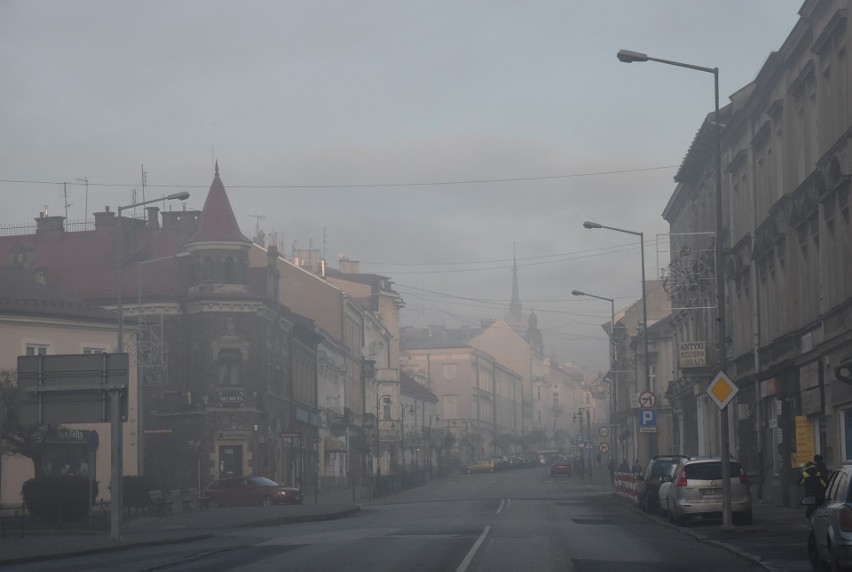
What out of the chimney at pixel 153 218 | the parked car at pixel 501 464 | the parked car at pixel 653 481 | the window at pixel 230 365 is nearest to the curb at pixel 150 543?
the parked car at pixel 653 481

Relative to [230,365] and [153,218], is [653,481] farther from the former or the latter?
[153,218]

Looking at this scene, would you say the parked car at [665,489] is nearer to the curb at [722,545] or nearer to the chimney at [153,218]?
the curb at [722,545]

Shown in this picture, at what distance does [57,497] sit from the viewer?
38469 millimetres

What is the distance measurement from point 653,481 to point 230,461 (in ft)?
98.2

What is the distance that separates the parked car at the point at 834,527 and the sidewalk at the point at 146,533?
1357cm

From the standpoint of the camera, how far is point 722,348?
93.9ft

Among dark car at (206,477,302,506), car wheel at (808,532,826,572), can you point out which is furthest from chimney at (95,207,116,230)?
car wheel at (808,532,826,572)

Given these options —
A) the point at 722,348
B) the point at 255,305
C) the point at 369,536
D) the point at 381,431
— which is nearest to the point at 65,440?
the point at 255,305

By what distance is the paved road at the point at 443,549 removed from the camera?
61.7ft

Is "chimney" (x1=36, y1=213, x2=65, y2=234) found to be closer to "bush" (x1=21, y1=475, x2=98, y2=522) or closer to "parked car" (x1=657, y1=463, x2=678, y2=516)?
"bush" (x1=21, y1=475, x2=98, y2=522)

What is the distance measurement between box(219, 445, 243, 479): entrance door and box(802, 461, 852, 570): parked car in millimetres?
47195

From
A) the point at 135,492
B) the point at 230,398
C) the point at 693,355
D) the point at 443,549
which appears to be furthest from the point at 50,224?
the point at 443,549

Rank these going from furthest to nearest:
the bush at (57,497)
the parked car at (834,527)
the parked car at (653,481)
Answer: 1. the bush at (57,497)
2. the parked car at (653,481)
3. the parked car at (834,527)

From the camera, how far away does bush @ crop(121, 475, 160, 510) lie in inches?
1754
